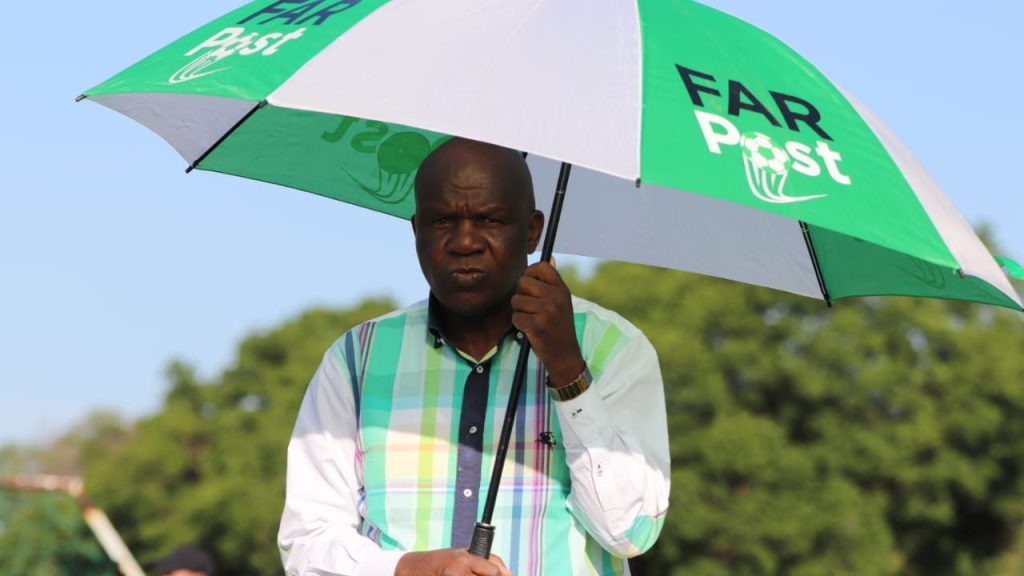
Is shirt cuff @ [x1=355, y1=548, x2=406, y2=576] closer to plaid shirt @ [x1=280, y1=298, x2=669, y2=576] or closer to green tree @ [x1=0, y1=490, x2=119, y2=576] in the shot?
plaid shirt @ [x1=280, y1=298, x2=669, y2=576]

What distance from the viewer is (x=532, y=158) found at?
212 inches

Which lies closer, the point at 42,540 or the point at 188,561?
the point at 188,561

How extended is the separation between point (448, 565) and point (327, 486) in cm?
50

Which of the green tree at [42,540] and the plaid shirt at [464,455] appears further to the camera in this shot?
the green tree at [42,540]

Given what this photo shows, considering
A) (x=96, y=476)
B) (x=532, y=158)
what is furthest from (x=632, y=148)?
(x=96, y=476)

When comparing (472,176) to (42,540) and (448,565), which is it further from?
(42,540)

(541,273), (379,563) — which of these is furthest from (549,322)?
(379,563)

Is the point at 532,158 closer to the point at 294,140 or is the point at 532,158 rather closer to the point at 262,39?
the point at 294,140

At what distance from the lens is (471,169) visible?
13.5ft

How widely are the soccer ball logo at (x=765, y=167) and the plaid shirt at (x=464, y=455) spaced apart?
2.08 ft

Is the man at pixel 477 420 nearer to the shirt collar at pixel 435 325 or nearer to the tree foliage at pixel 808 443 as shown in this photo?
the shirt collar at pixel 435 325

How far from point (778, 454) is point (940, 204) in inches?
1559

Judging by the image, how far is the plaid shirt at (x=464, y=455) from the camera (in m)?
4.00

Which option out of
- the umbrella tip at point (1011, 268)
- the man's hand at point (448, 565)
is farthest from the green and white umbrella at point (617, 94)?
the man's hand at point (448, 565)
